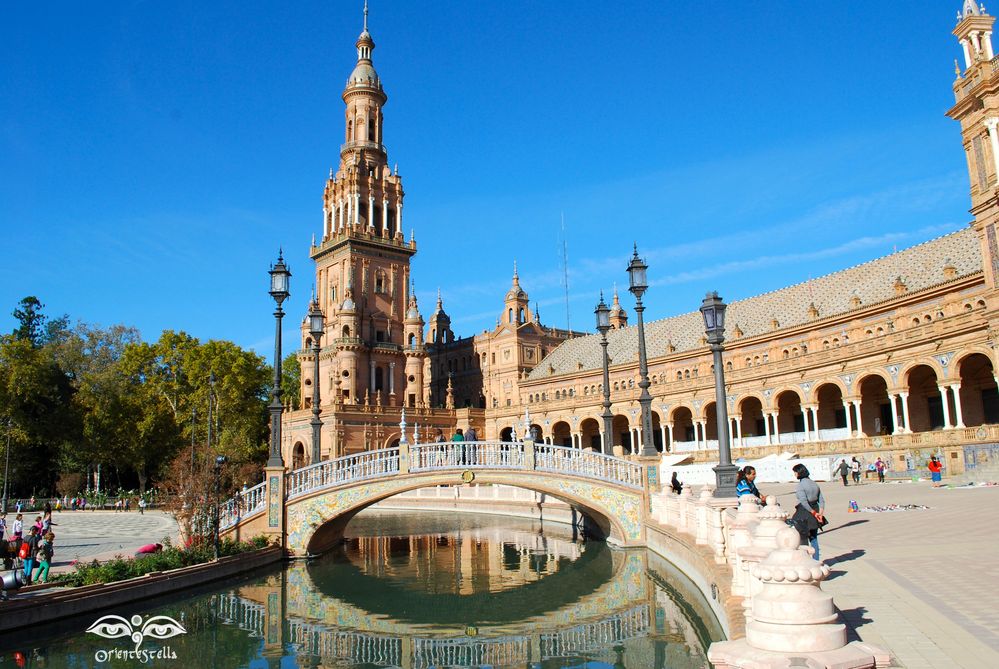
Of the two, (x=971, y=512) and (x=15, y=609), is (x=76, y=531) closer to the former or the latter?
(x=15, y=609)

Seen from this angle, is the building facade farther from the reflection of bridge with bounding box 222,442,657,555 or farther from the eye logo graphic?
the eye logo graphic

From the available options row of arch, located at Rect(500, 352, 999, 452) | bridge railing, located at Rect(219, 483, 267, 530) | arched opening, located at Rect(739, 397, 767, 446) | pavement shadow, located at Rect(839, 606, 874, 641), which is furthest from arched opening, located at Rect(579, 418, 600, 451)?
pavement shadow, located at Rect(839, 606, 874, 641)

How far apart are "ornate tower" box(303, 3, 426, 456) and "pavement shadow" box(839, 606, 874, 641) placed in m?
59.0

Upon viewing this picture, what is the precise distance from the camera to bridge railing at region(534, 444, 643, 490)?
71.2 ft

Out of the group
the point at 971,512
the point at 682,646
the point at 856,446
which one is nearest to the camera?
the point at 682,646

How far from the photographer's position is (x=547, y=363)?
245ft

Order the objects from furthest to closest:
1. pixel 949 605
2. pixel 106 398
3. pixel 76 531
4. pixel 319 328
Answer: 1. pixel 106 398
2. pixel 76 531
3. pixel 319 328
4. pixel 949 605

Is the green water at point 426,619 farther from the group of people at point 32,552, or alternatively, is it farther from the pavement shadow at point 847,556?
the group of people at point 32,552

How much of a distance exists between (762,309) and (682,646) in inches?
1861

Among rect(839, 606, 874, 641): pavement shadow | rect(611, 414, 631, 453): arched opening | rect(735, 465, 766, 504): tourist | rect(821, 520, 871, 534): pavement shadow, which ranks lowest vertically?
rect(821, 520, 871, 534): pavement shadow

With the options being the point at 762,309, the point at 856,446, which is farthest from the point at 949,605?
the point at 762,309

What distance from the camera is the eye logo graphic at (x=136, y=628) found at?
1375cm

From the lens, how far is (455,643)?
13.6 m

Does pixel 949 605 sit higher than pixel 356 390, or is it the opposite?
pixel 356 390
